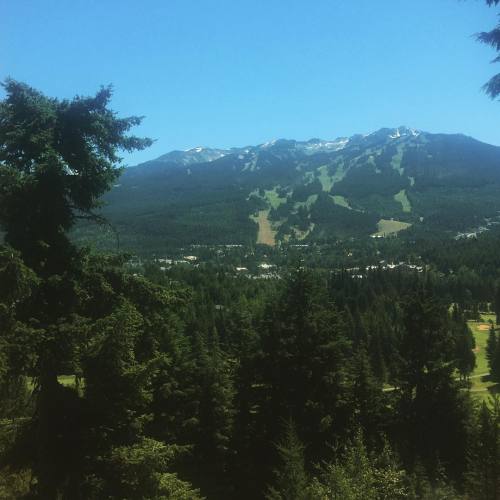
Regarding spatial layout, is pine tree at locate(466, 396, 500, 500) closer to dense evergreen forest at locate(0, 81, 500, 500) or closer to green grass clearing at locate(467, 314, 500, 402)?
dense evergreen forest at locate(0, 81, 500, 500)

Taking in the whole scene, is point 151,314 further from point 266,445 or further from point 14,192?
point 266,445

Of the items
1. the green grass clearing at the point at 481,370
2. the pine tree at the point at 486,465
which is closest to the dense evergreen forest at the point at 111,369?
the pine tree at the point at 486,465

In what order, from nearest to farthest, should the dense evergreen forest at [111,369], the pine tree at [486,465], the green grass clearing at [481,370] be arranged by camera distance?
the dense evergreen forest at [111,369], the pine tree at [486,465], the green grass clearing at [481,370]

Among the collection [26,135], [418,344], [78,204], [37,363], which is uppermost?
[26,135]

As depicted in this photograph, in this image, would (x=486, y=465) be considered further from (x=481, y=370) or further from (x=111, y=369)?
(x=481, y=370)

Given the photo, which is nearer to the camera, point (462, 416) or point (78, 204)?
point (78, 204)

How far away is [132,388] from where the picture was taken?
426 inches

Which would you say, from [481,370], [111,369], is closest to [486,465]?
[111,369]

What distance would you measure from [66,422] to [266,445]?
13295mm

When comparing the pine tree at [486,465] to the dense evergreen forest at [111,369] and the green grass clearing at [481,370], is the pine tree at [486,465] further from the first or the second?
the green grass clearing at [481,370]

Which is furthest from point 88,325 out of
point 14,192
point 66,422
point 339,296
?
point 339,296

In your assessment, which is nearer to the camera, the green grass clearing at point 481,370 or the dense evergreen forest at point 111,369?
the dense evergreen forest at point 111,369

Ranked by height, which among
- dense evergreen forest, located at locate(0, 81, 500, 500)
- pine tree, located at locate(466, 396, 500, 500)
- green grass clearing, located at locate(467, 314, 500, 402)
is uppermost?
dense evergreen forest, located at locate(0, 81, 500, 500)

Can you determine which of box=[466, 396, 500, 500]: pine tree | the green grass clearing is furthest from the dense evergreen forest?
the green grass clearing
